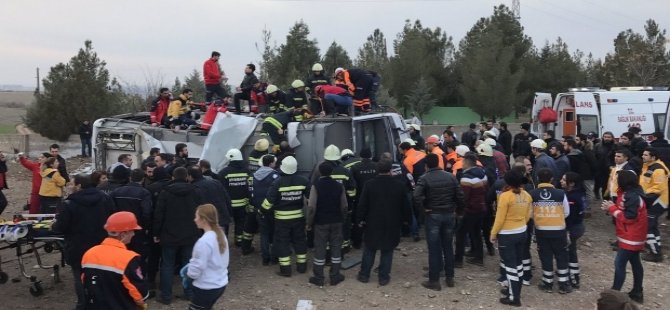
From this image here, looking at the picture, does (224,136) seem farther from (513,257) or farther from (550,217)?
(550,217)

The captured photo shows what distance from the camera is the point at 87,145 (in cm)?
1780

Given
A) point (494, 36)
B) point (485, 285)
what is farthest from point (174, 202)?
point (494, 36)

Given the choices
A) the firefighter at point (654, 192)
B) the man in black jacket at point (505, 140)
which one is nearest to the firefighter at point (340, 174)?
the firefighter at point (654, 192)

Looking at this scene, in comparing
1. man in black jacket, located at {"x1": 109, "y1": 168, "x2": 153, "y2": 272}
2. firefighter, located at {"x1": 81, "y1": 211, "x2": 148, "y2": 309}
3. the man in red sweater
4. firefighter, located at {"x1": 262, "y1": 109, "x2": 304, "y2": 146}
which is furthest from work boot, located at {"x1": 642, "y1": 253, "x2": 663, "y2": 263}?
the man in red sweater

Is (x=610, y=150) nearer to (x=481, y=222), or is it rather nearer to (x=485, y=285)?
(x=481, y=222)

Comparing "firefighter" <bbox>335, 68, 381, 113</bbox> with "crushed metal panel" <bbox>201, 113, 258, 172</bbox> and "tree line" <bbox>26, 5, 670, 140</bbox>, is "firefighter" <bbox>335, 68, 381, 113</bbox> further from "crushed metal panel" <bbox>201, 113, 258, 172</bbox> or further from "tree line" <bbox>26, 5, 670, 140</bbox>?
"tree line" <bbox>26, 5, 670, 140</bbox>

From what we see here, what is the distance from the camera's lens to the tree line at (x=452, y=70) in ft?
61.2

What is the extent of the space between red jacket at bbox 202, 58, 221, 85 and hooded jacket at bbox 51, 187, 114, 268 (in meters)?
6.12

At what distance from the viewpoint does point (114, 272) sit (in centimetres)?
371

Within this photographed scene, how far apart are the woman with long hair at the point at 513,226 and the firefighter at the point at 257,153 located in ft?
11.9

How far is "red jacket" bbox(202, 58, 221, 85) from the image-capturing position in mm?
11180

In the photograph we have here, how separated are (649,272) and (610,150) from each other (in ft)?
13.3

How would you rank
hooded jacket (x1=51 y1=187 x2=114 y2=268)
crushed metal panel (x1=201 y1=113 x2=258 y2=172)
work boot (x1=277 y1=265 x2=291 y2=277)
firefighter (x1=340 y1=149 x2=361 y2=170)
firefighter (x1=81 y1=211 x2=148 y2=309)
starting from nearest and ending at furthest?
firefighter (x1=81 y1=211 x2=148 y2=309), hooded jacket (x1=51 y1=187 x2=114 y2=268), work boot (x1=277 y1=265 x2=291 y2=277), firefighter (x1=340 y1=149 x2=361 y2=170), crushed metal panel (x1=201 y1=113 x2=258 y2=172)

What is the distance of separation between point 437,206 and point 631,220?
2.07 meters
